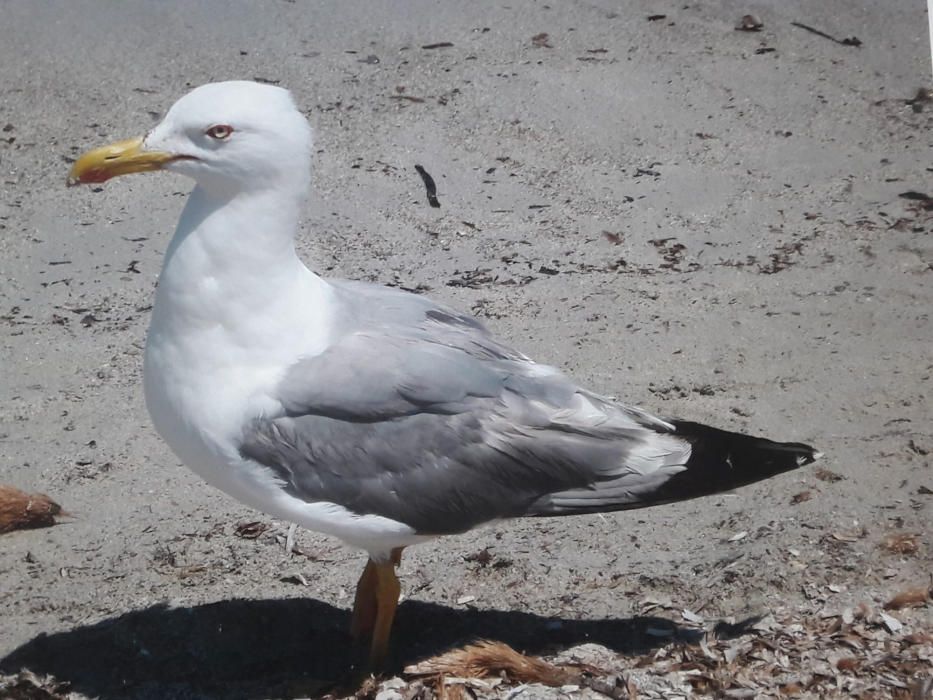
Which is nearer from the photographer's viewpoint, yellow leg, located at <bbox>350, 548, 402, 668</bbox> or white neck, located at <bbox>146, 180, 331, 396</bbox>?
white neck, located at <bbox>146, 180, 331, 396</bbox>

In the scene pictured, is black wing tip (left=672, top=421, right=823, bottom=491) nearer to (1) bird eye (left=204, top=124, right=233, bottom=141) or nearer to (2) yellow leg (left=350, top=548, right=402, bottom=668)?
(2) yellow leg (left=350, top=548, right=402, bottom=668)

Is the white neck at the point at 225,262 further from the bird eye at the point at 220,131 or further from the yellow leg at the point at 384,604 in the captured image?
the yellow leg at the point at 384,604

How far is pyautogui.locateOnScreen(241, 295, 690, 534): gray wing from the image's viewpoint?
3.70 meters

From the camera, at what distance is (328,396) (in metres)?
3.68

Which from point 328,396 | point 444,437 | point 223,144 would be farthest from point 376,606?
point 223,144

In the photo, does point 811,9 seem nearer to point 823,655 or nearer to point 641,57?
point 641,57

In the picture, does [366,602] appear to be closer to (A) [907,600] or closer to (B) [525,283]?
(A) [907,600]

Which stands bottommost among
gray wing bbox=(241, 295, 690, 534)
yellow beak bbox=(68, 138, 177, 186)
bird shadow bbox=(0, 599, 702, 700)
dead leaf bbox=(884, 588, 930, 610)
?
bird shadow bbox=(0, 599, 702, 700)

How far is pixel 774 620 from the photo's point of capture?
4.09 metres

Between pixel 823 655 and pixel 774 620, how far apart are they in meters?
0.21

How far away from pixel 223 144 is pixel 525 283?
2.81m

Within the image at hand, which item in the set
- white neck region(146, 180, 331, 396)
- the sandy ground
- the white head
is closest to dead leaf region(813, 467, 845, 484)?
the sandy ground

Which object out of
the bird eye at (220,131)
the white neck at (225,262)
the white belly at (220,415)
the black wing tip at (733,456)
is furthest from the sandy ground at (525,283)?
the bird eye at (220,131)

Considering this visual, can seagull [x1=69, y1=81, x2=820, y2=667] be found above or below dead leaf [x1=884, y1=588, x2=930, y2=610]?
above
